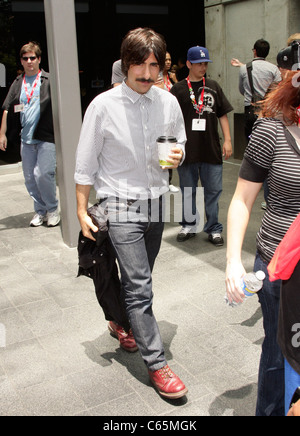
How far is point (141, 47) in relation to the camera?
2750mm

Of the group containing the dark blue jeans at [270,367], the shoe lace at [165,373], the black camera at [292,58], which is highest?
→ the black camera at [292,58]

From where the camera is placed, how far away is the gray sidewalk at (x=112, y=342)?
2896 millimetres

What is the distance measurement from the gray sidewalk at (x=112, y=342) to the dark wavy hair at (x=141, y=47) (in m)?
1.85

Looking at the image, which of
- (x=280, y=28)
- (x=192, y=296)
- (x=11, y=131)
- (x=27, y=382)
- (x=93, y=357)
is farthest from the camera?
(x=280, y=28)

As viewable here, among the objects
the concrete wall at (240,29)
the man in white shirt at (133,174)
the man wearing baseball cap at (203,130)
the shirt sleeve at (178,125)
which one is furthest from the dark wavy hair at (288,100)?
the concrete wall at (240,29)

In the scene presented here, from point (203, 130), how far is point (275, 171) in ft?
11.1

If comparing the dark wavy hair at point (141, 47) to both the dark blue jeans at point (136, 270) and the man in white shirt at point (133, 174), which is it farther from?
the dark blue jeans at point (136, 270)

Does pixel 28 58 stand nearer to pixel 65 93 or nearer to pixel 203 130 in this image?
pixel 65 93

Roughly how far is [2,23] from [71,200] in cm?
651

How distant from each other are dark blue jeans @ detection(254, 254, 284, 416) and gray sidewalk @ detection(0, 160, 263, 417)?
0.48 m

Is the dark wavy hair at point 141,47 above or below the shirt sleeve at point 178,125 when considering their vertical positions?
above

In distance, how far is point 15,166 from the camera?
9.91m
